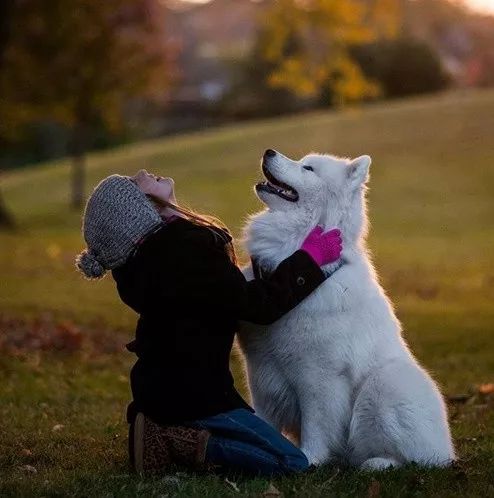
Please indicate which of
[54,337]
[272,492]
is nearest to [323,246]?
[272,492]

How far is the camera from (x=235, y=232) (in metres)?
27.3

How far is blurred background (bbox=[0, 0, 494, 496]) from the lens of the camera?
7.38 meters

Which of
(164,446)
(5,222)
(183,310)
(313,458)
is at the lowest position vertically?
(5,222)

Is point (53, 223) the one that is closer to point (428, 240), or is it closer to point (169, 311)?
point (428, 240)

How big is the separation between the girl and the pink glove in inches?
3.2

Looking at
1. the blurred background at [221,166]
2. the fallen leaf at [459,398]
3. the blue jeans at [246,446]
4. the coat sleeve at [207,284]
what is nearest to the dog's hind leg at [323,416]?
Result: the blue jeans at [246,446]

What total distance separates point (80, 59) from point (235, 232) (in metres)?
6.89

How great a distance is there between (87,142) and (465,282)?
1374 inches

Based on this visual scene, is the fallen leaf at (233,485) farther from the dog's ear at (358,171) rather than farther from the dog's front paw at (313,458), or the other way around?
the dog's ear at (358,171)

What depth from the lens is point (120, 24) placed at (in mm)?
29875

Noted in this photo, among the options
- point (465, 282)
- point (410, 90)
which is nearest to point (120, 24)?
point (465, 282)

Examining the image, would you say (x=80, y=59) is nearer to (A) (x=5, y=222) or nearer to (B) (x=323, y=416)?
(A) (x=5, y=222)

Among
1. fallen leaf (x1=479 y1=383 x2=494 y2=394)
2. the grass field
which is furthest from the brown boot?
fallen leaf (x1=479 y1=383 x2=494 y2=394)

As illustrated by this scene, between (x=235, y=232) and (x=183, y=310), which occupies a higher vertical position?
(x=183, y=310)
